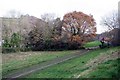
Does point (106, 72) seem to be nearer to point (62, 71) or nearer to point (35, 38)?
point (62, 71)

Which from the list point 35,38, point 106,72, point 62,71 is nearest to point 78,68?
point 62,71

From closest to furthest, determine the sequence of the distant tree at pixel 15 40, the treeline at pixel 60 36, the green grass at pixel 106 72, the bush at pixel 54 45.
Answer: the green grass at pixel 106 72, the bush at pixel 54 45, the treeline at pixel 60 36, the distant tree at pixel 15 40

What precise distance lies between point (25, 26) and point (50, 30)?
6.04 meters

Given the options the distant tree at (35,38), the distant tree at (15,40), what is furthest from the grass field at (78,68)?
the distant tree at (35,38)

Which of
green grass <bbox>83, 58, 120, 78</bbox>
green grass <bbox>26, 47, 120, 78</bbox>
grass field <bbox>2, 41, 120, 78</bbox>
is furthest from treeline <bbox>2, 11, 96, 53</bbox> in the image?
green grass <bbox>83, 58, 120, 78</bbox>

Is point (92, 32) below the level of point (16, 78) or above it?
above

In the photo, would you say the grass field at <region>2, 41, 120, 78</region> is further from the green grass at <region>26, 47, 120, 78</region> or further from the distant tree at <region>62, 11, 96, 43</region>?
the distant tree at <region>62, 11, 96, 43</region>

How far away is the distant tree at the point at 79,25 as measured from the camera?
4353 cm

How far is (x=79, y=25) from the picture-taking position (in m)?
43.6

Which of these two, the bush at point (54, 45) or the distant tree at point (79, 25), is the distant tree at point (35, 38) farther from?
the distant tree at point (79, 25)

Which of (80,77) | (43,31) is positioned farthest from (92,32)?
(80,77)

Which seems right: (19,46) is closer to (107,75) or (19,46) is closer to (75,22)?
(75,22)

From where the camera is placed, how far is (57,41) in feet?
142

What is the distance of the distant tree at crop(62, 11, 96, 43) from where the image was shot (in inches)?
1714
